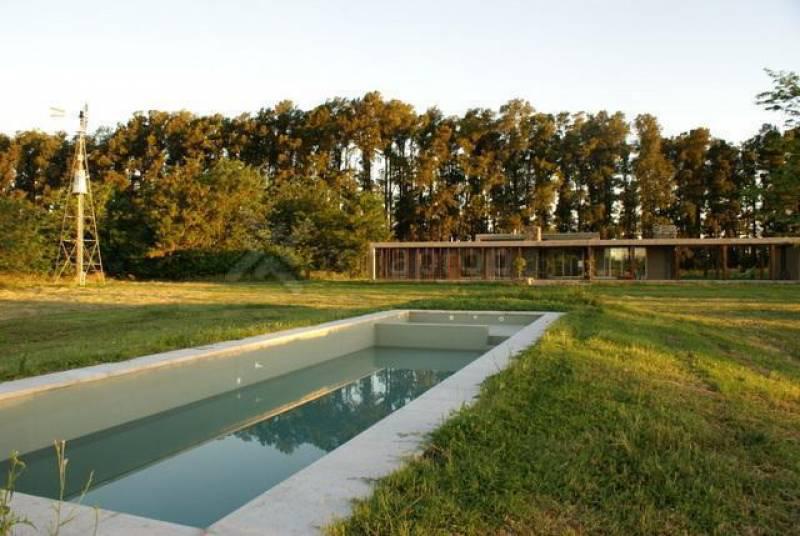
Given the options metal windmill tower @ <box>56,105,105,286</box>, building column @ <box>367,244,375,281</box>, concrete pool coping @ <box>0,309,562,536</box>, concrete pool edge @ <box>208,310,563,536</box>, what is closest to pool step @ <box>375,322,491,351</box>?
concrete pool coping @ <box>0,309,562,536</box>

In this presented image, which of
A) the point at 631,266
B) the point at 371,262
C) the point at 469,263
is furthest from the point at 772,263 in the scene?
the point at 371,262

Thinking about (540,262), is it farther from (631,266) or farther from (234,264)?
(234,264)

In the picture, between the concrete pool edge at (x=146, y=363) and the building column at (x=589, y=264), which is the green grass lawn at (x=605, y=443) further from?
the building column at (x=589, y=264)

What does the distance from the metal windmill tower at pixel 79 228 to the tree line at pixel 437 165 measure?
5566 mm

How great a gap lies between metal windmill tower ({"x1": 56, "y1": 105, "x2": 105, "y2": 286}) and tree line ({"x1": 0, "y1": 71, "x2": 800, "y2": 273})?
5566 mm

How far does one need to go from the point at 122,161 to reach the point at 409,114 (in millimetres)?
21299

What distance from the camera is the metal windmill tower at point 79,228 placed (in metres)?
24.2

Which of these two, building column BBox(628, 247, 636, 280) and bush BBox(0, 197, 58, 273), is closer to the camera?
bush BBox(0, 197, 58, 273)

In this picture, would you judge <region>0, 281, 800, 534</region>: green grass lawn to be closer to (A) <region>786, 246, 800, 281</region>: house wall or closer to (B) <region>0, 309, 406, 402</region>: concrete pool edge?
(B) <region>0, 309, 406, 402</region>: concrete pool edge

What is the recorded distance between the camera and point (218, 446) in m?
5.18

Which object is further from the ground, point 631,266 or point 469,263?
point 469,263

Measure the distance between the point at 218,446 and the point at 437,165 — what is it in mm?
40980

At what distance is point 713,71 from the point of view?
A: 1470cm

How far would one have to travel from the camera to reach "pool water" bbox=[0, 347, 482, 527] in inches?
156
